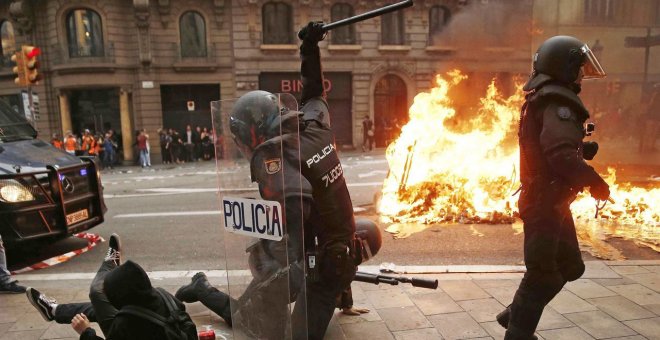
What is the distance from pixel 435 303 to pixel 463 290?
434mm

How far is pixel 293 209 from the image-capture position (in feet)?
8.45

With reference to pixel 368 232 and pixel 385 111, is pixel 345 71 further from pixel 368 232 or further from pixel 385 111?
pixel 368 232

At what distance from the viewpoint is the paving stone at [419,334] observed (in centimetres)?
368

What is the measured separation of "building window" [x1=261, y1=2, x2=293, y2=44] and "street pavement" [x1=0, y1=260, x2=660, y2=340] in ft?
63.9

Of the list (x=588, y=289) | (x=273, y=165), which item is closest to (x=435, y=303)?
(x=588, y=289)

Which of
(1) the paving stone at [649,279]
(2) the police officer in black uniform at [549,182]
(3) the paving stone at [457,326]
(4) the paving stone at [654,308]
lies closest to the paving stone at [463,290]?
(3) the paving stone at [457,326]

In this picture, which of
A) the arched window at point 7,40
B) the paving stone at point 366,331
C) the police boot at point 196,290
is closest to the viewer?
the paving stone at point 366,331

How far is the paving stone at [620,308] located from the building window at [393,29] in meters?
20.6

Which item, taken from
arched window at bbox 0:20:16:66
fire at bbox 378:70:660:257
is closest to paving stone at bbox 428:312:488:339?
fire at bbox 378:70:660:257

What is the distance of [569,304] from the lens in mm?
4188

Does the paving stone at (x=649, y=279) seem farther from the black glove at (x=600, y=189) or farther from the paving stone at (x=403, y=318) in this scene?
the paving stone at (x=403, y=318)

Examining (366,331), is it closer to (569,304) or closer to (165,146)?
(569,304)

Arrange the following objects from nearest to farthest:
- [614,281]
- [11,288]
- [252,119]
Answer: [252,119], [614,281], [11,288]

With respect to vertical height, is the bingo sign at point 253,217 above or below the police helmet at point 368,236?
above
